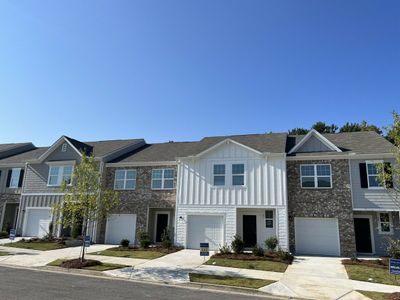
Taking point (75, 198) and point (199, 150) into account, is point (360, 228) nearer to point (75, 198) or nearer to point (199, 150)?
point (199, 150)

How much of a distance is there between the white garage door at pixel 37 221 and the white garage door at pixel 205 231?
1214 centimetres

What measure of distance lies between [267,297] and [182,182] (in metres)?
12.5

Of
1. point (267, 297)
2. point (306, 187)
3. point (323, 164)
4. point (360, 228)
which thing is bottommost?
point (267, 297)

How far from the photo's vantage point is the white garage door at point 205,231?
2053 centimetres

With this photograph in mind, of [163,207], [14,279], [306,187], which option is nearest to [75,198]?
[14,279]

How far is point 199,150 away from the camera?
914 inches

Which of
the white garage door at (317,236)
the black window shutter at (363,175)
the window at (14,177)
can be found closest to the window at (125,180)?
the window at (14,177)

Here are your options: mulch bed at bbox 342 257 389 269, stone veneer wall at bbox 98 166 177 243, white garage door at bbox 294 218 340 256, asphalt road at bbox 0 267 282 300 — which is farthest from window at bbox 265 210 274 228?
asphalt road at bbox 0 267 282 300

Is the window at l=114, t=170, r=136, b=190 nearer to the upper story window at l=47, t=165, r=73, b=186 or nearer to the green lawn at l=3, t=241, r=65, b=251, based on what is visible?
the upper story window at l=47, t=165, r=73, b=186

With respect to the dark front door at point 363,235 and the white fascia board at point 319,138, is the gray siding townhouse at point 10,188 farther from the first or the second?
the dark front door at point 363,235

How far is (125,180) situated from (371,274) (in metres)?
17.7

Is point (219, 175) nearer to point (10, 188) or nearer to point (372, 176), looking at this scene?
point (372, 176)

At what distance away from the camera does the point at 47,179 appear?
2575 cm

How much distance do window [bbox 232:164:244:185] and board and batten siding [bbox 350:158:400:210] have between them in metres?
7.02
